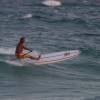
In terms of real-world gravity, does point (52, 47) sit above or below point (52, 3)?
above

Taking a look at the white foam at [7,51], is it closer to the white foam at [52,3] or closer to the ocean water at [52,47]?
the ocean water at [52,47]

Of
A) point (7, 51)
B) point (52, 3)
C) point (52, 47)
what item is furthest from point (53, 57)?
point (52, 3)

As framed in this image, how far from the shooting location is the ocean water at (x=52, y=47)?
2955 cm

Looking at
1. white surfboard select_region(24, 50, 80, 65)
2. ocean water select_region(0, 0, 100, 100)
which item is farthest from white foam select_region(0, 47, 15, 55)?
white surfboard select_region(24, 50, 80, 65)

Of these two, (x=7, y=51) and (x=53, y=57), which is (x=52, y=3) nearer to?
(x=7, y=51)

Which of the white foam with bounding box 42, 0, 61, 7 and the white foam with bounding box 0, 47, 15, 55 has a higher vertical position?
the white foam with bounding box 0, 47, 15, 55

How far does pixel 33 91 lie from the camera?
96.3 ft

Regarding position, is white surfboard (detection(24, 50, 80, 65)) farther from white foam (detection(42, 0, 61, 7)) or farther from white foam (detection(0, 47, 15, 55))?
white foam (detection(42, 0, 61, 7))

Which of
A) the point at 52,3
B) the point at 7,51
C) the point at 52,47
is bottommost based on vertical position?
the point at 52,3

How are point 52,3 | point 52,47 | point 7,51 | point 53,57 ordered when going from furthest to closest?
point 52,3 → point 52,47 → point 7,51 → point 53,57

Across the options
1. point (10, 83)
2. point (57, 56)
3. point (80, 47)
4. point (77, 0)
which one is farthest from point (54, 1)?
point (10, 83)

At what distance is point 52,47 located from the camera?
43.9 metres

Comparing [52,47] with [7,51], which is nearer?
[7,51]

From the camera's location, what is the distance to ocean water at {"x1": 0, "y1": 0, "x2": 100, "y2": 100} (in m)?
29.5
